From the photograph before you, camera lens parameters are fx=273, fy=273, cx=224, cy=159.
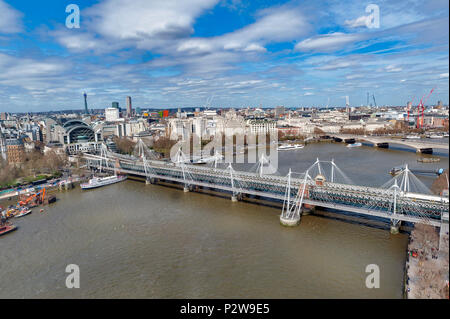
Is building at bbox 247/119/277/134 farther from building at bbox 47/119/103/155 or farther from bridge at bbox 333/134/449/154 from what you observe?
building at bbox 47/119/103/155

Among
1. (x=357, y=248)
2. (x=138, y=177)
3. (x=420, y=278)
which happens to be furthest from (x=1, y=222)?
(x=420, y=278)

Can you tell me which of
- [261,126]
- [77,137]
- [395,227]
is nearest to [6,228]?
[395,227]

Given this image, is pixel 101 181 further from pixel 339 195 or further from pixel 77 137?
pixel 77 137

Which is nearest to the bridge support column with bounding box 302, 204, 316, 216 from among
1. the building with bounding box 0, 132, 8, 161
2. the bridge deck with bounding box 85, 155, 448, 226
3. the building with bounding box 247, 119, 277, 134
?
the bridge deck with bounding box 85, 155, 448, 226
